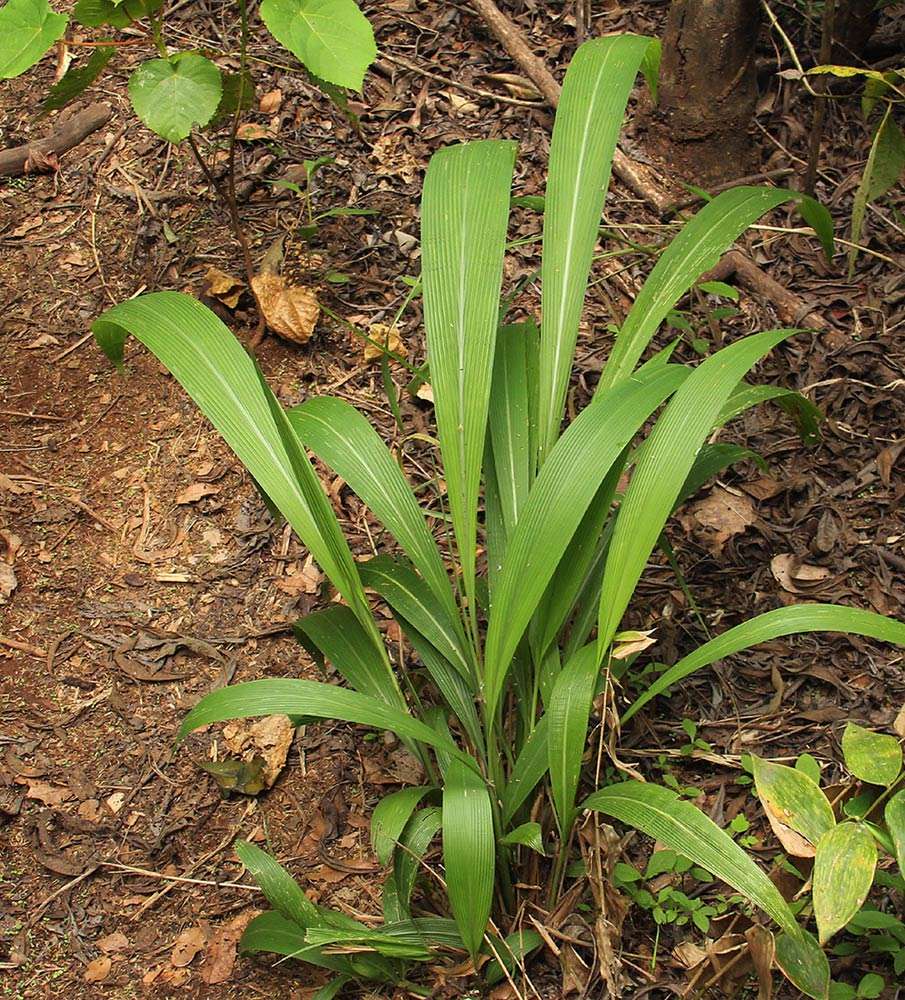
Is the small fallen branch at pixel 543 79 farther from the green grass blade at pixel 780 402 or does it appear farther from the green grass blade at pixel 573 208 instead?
the green grass blade at pixel 780 402

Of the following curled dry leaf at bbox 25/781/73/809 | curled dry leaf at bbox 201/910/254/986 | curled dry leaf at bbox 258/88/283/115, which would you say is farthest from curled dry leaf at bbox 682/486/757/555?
curled dry leaf at bbox 258/88/283/115

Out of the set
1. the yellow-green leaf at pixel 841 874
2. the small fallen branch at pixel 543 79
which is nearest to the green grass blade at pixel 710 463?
the yellow-green leaf at pixel 841 874

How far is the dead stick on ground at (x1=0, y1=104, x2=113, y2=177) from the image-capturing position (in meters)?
2.16

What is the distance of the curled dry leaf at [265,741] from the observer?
4.93 feet

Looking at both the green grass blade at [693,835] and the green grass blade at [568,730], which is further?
the green grass blade at [568,730]

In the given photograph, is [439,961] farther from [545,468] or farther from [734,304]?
[734,304]

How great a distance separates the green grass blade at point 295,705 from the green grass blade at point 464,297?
19 cm

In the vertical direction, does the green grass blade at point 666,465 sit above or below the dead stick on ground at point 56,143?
below

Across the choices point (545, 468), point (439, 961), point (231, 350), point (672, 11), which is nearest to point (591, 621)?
point (545, 468)

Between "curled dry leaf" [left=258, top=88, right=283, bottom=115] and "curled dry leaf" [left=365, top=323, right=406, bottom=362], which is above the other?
"curled dry leaf" [left=258, top=88, right=283, bottom=115]

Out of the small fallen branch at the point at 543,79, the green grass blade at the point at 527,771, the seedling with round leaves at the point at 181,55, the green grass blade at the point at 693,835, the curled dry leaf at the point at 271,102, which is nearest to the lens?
the green grass blade at the point at 693,835

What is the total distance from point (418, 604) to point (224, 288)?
86 centimetres

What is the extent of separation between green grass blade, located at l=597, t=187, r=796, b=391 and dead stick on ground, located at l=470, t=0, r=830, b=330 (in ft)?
1.71

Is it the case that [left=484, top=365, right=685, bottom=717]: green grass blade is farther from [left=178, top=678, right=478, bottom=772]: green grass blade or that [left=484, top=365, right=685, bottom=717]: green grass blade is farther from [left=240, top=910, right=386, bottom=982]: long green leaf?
[left=240, top=910, right=386, bottom=982]: long green leaf
